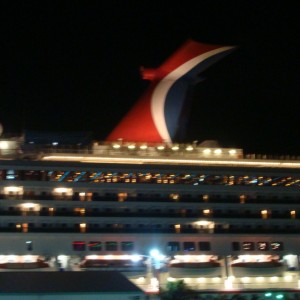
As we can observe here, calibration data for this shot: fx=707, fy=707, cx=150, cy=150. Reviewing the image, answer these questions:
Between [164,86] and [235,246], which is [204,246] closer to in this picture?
[235,246]

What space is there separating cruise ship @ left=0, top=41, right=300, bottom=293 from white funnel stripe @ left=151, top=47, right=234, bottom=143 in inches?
110

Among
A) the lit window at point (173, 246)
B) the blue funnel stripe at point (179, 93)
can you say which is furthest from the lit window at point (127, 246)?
the blue funnel stripe at point (179, 93)

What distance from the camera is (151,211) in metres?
38.0

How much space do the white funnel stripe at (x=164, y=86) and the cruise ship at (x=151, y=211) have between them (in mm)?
2804

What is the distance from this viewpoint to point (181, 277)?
36312 mm

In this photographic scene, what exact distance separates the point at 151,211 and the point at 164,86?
1030cm

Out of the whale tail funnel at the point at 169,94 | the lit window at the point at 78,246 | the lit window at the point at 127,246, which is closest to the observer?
the lit window at the point at 78,246

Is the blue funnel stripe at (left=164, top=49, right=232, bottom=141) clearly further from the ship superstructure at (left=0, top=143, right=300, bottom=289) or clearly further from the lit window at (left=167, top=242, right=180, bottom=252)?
the lit window at (left=167, top=242, right=180, bottom=252)

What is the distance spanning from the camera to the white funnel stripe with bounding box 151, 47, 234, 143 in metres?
44.5

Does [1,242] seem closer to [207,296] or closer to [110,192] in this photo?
[110,192]

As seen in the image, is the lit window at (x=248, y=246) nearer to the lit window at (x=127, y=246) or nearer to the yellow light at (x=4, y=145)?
the lit window at (x=127, y=246)

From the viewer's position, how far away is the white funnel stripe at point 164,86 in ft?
146

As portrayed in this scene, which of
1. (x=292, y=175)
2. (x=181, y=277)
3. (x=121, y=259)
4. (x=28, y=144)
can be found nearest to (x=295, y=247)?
(x=292, y=175)

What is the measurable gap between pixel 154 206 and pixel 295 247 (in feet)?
27.8
